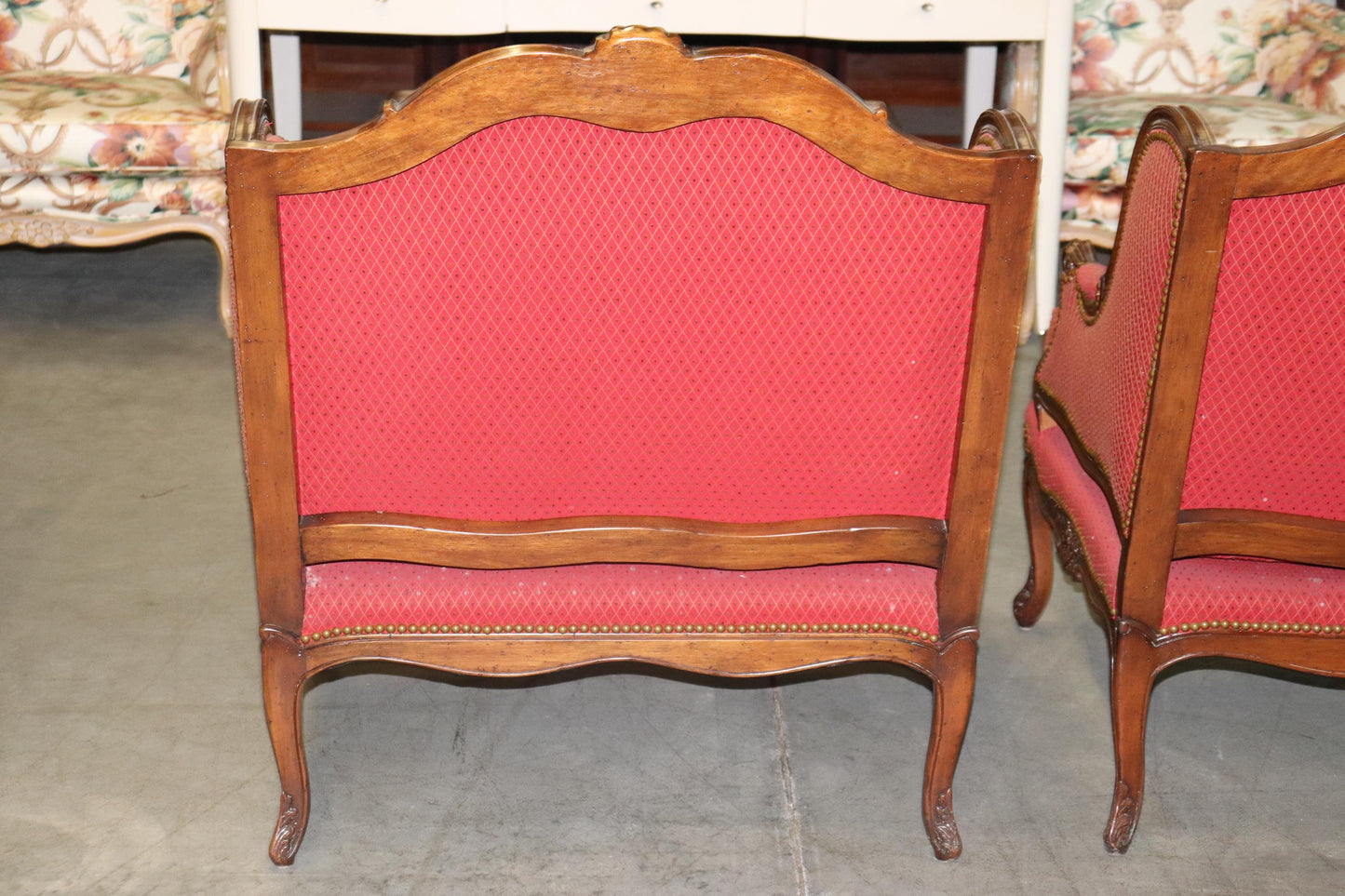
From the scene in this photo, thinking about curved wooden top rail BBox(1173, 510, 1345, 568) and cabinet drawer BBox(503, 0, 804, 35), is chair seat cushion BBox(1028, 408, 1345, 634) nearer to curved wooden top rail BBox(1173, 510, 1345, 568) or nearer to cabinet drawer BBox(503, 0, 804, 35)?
curved wooden top rail BBox(1173, 510, 1345, 568)

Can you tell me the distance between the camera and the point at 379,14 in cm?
326

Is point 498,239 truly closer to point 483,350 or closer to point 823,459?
point 483,350

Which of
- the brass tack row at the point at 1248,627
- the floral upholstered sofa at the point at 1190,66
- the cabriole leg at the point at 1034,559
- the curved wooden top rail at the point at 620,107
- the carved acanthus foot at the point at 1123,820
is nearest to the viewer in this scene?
the curved wooden top rail at the point at 620,107

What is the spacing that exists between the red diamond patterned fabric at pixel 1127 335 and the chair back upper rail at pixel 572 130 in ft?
0.71

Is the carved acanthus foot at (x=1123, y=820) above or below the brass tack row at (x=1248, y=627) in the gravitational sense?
below

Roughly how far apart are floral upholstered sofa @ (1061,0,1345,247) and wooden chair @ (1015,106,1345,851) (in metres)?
1.79

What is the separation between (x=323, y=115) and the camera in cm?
616

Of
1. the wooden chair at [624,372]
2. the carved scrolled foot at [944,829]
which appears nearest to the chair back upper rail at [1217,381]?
the wooden chair at [624,372]

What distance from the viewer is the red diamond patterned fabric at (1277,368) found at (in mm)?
1427

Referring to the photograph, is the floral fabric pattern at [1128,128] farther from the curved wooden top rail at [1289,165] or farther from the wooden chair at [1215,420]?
the curved wooden top rail at [1289,165]

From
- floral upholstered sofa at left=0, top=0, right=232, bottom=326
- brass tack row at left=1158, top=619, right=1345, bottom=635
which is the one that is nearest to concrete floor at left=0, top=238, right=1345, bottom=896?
brass tack row at left=1158, top=619, right=1345, bottom=635

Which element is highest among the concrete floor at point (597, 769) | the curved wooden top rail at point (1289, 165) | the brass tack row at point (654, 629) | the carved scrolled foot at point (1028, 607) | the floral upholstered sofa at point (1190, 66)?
the curved wooden top rail at point (1289, 165)

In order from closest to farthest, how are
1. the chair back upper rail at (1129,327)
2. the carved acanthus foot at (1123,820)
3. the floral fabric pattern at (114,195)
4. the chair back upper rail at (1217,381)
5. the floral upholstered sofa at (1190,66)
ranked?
the chair back upper rail at (1217,381), the chair back upper rail at (1129,327), the carved acanthus foot at (1123,820), the floral fabric pattern at (114,195), the floral upholstered sofa at (1190,66)

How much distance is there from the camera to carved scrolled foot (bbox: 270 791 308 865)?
167 cm
